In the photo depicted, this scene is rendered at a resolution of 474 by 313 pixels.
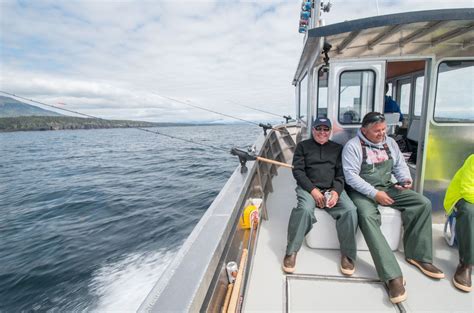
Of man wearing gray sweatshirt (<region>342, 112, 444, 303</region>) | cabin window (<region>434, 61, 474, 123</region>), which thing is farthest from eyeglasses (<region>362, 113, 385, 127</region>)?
cabin window (<region>434, 61, 474, 123</region>)

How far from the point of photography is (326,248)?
2.65 m

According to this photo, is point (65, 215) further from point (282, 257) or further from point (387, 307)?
point (387, 307)

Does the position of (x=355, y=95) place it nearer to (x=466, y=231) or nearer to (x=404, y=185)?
(x=404, y=185)

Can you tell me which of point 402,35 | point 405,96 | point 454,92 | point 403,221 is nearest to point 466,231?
point 403,221

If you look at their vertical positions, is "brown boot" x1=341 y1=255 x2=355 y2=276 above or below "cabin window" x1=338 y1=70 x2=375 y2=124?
below

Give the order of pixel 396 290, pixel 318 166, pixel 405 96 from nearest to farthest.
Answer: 1. pixel 396 290
2. pixel 318 166
3. pixel 405 96

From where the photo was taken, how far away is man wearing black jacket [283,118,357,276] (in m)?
2.32

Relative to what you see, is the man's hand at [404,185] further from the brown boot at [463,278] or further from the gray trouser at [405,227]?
the brown boot at [463,278]

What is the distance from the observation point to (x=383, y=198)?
2.39 metres

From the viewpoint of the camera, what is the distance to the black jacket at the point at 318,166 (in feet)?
8.77

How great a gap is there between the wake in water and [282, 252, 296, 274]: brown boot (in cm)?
185

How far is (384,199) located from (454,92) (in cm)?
187

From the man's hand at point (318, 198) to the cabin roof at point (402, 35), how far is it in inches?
63.9

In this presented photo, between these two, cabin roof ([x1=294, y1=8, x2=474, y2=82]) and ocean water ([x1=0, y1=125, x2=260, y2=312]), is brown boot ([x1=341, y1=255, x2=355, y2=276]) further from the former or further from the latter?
ocean water ([x1=0, y1=125, x2=260, y2=312])
